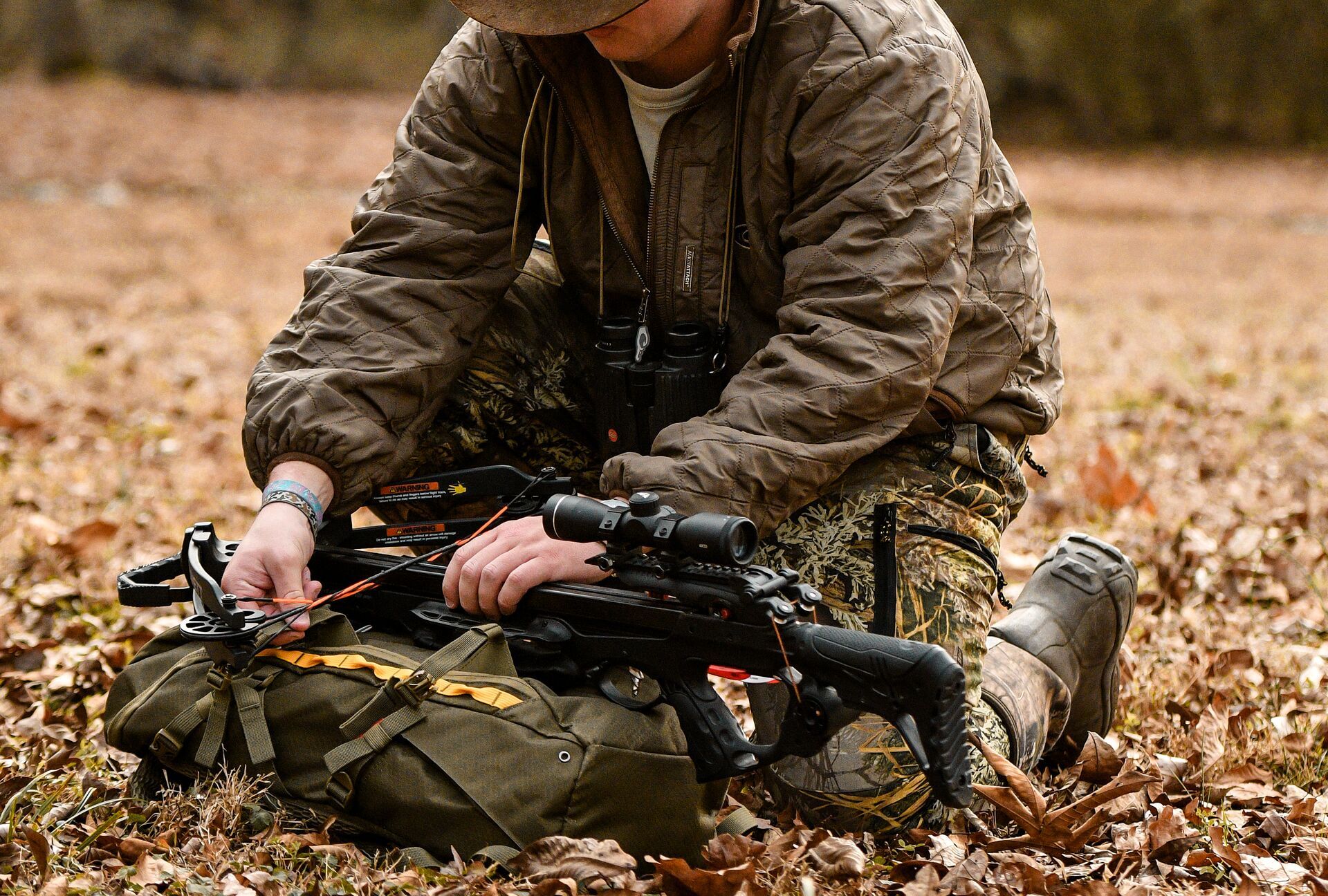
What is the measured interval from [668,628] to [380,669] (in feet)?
1.98

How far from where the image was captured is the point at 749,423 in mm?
2748

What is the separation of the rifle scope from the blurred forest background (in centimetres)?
2239

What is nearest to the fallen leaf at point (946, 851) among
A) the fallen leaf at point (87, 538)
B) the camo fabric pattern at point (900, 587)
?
the camo fabric pattern at point (900, 587)

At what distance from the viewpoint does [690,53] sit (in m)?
3.04

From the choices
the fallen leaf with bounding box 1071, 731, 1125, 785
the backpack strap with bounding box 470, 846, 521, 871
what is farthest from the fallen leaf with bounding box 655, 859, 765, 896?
the fallen leaf with bounding box 1071, 731, 1125, 785

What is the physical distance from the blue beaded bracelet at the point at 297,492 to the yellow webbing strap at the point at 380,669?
15.5 inches

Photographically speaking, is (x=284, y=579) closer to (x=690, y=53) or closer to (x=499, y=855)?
(x=499, y=855)

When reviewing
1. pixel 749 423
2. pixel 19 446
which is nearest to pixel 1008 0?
pixel 19 446

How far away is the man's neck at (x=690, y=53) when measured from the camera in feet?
9.78

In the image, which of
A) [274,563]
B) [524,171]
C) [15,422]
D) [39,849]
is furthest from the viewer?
[15,422]

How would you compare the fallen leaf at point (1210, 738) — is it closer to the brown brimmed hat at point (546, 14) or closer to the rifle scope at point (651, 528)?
the rifle scope at point (651, 528)

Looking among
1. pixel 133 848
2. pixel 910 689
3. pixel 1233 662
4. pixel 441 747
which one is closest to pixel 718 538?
pixel 910 689

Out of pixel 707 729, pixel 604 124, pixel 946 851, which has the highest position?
pixel 604 124

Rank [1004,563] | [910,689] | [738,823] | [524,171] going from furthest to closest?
1. [1004,563]
2. [524,171]
3. [738,823]
4. [910,689]
